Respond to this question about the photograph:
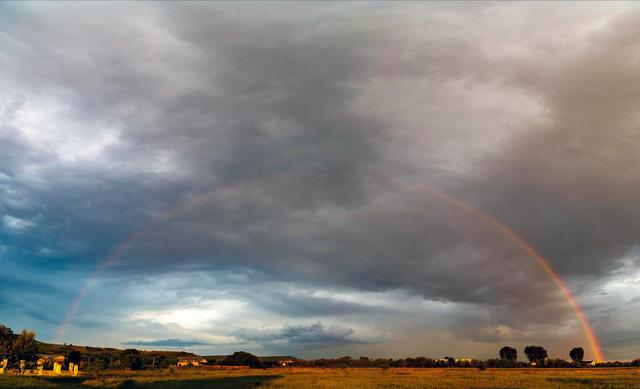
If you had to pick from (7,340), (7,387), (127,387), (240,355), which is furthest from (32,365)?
(240,355)

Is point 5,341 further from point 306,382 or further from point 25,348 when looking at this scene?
point 306,382

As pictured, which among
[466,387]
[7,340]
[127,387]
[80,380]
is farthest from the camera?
[7,340]

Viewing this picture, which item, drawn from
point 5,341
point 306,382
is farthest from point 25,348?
point 306,382

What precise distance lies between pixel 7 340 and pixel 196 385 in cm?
4533

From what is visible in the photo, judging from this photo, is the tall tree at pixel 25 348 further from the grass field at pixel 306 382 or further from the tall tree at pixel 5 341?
the grass field at pixel 306 382

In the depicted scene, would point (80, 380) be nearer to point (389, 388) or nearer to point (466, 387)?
point (389, 388)

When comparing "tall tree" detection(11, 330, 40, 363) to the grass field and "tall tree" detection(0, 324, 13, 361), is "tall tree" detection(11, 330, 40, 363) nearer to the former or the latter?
"tall tree" detection(0, 324, 13, 361)

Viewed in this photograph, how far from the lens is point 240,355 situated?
583ft

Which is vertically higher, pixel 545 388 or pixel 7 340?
pixel 7 340

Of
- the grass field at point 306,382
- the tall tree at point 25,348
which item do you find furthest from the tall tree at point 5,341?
the grass field at point 306,382

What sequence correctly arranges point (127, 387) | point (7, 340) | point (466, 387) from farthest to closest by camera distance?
point (7, 340) → point (466, 387) → point (127, 387)

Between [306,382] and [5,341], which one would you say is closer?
[306,382]

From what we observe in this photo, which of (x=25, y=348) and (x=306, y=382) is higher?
(x=25, y=348)

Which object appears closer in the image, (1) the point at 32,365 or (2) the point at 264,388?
(2) the point at 264,388
